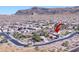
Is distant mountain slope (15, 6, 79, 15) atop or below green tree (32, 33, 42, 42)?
atop

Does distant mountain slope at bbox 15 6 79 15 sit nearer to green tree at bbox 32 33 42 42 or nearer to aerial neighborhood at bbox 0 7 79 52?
aerial neighborhood at bbox 0 7 79 52

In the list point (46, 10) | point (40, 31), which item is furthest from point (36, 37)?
point (46, 10)

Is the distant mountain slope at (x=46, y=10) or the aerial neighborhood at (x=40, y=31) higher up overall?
the distant mountain slope at (x=46, y=10)

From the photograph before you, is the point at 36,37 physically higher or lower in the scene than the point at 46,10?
lower

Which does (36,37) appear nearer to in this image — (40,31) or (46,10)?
(40,31)

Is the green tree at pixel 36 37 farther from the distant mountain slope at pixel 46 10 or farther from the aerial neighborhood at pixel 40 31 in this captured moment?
the distant mountain slope at pixel 46 10

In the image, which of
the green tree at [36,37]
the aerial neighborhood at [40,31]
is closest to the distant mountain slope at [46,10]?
the aerial neighborhood at [40,31]

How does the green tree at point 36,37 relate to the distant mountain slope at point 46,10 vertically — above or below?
below

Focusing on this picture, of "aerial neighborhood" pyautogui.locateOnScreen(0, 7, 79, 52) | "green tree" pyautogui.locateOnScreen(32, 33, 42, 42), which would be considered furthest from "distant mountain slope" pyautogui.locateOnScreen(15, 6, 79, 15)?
"green tree" pyautogui.locateOnScreen(32, 33, 42, 42)

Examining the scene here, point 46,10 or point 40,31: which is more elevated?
point 46,10
